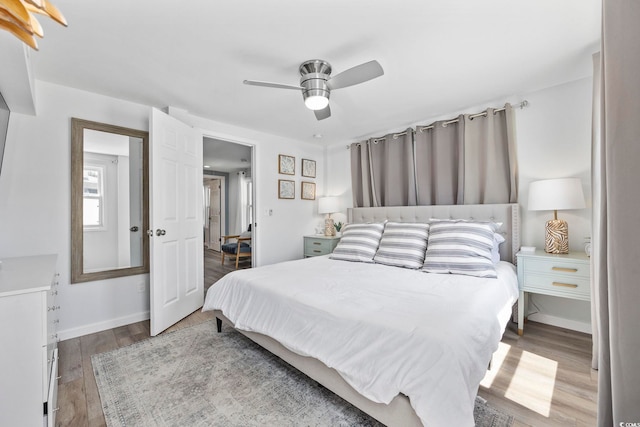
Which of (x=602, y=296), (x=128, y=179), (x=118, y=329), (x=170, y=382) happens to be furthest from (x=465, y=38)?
(x=118, y=329)

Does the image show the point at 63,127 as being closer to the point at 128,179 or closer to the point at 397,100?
the point at 128,179

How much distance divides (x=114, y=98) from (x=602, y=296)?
379cm

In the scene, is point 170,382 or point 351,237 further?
point 351,237

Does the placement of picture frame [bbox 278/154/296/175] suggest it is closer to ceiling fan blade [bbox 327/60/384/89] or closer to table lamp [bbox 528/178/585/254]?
ceiling fan blade [bbox 327/60/384/89]

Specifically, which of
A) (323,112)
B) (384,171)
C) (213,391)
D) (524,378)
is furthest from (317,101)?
(524,378)

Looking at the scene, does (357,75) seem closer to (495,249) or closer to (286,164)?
(495,249)

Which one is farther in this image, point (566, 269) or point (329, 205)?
point (329, 205)

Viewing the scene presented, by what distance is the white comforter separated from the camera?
1.14 m

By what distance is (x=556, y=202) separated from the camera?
2.34 m

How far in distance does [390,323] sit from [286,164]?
336 cm

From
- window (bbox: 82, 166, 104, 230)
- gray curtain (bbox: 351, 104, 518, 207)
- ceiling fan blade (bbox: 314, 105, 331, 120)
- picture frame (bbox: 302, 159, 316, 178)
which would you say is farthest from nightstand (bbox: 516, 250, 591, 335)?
window (bbox: 82, 166, 104, 230)

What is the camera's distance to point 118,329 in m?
2.74

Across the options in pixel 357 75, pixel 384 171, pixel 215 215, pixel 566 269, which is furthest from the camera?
pixel 215 215

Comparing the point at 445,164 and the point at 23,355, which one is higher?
the point at 445,164
